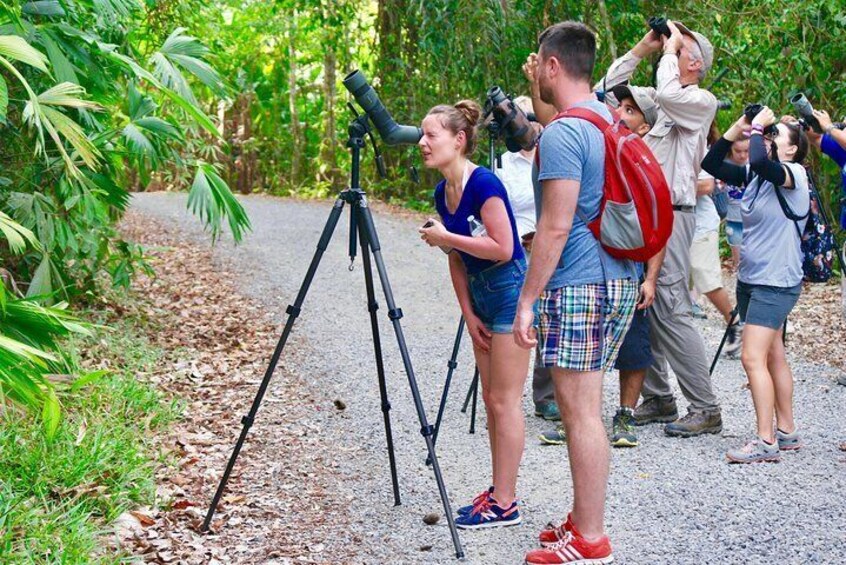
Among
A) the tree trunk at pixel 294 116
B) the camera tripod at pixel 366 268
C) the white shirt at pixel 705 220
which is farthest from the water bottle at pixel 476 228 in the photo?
the tree trunk at pixel 294 116

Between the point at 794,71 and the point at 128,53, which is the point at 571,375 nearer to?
the point at 128,53

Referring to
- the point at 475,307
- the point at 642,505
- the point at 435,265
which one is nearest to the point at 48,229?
the point at 475,307

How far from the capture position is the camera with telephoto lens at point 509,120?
4.24m

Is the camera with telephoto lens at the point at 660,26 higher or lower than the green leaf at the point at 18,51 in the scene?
higher

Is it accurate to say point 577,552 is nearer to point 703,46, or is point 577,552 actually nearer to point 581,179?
point 581,179

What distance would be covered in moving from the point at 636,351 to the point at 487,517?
155cm

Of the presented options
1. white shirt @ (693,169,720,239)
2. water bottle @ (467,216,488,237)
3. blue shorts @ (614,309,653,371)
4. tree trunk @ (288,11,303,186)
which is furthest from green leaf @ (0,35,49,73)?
tree trunk @ (288,11,303,186)

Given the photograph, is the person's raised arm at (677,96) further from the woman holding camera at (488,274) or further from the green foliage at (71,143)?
the green foliage at (71,143)

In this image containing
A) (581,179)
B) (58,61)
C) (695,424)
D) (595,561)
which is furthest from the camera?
(58,61)

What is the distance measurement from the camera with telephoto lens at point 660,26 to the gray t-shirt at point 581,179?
1.79 meters

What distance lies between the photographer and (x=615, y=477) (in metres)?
4.64

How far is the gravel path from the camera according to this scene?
383 cm

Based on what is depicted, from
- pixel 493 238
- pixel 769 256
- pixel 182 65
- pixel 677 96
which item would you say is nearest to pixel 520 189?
pixel 677 96

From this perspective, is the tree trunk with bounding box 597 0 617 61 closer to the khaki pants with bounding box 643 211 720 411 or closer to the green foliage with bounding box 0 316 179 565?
the khaki pants with bounding box 643 211 720 411
